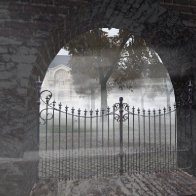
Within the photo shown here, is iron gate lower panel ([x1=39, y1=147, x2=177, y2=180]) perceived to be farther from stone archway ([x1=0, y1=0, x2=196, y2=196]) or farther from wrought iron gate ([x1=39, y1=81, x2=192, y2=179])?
stone archway ([x1=0, y1=0, x2=196, y2=196])

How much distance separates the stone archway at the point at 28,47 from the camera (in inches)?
164

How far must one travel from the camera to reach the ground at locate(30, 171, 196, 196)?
4492 mm

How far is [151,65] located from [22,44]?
504 inches

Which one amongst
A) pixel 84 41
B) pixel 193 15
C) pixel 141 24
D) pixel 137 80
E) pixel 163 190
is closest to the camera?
pixel 163 190

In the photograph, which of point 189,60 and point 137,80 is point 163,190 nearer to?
point 189,60

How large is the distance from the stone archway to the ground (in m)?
0.44

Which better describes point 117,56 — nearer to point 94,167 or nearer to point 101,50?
point 101,50

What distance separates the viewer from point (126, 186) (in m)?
4.85

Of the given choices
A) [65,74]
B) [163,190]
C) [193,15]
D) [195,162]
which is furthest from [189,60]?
[65,74]

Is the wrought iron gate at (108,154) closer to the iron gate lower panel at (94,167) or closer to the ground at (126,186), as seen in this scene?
the iron gate lower panel at (94,167)

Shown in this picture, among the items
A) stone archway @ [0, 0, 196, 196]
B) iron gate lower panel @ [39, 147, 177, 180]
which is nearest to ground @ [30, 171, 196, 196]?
iron gate lower panel @ [39, 147, 177, 180]

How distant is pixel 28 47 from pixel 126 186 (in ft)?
10.6

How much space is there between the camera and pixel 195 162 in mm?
5406

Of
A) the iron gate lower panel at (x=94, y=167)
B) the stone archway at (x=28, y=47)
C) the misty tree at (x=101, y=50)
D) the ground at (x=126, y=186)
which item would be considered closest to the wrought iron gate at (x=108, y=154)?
the iron gate lower panel at (x=94, y=167)
